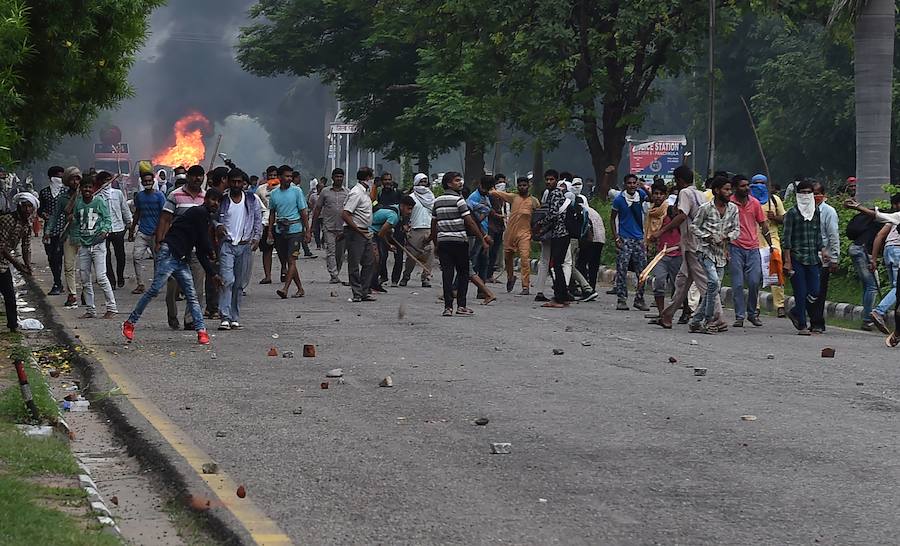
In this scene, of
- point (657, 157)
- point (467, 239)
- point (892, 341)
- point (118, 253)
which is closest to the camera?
point (892, 341)

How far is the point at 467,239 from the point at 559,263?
6.66ft

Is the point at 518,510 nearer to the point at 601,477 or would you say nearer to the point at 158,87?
the point at 601,477

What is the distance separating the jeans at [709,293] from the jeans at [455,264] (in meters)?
3.00

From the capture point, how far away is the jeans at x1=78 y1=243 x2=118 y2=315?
17.5 m

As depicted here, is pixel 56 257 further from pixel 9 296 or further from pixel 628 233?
pixel 628 233

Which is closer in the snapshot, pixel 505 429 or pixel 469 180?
pixel 505 429

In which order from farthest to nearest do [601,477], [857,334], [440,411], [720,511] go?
1. [857,334]
2. [440,411]
3. [601,477]
4. [720,511]

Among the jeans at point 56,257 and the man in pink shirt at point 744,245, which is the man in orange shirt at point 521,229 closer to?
the man in pink shirt at point 744,245

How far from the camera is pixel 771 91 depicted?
6134 cm

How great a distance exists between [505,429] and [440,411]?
36.2 inches

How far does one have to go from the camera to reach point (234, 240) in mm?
16828

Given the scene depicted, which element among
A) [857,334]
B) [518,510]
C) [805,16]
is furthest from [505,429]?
[805,16]

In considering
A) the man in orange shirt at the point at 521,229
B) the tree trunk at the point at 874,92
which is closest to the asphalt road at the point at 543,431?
the man in orange shirt at the point at 521,229

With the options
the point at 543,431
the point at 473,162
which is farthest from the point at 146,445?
the point at 473,162
